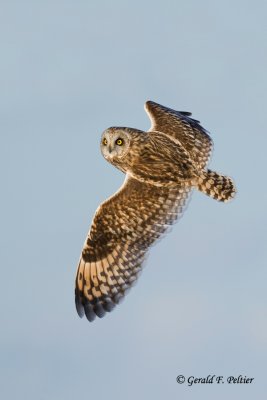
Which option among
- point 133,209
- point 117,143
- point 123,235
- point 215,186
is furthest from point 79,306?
point 215,186

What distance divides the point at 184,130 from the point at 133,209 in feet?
7.60

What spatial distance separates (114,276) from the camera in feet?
73.3

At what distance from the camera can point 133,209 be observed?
73.3 feet

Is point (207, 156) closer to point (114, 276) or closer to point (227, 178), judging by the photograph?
point (227, 178)

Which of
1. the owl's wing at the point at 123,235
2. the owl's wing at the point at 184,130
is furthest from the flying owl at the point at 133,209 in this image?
the owl's wing at the point at 184,130

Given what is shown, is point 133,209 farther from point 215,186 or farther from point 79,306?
point 79,306

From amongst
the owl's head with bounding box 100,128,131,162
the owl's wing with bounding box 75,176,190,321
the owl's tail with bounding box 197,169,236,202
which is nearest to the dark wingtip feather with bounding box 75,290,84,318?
the owl's wing with bounding box 75,176,190,321

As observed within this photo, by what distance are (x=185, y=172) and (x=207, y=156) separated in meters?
1.34

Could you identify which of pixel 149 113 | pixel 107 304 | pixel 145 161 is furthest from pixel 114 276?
pixel 149 113

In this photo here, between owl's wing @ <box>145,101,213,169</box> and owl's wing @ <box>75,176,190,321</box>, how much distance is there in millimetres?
1119

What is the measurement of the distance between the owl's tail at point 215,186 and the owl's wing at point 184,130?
19.6 inches

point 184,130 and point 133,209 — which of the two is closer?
point 133,209

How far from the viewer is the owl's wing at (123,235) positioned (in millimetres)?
22250

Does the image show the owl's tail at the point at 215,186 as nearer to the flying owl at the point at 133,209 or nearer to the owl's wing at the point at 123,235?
the flying owl at the point at 133,209
